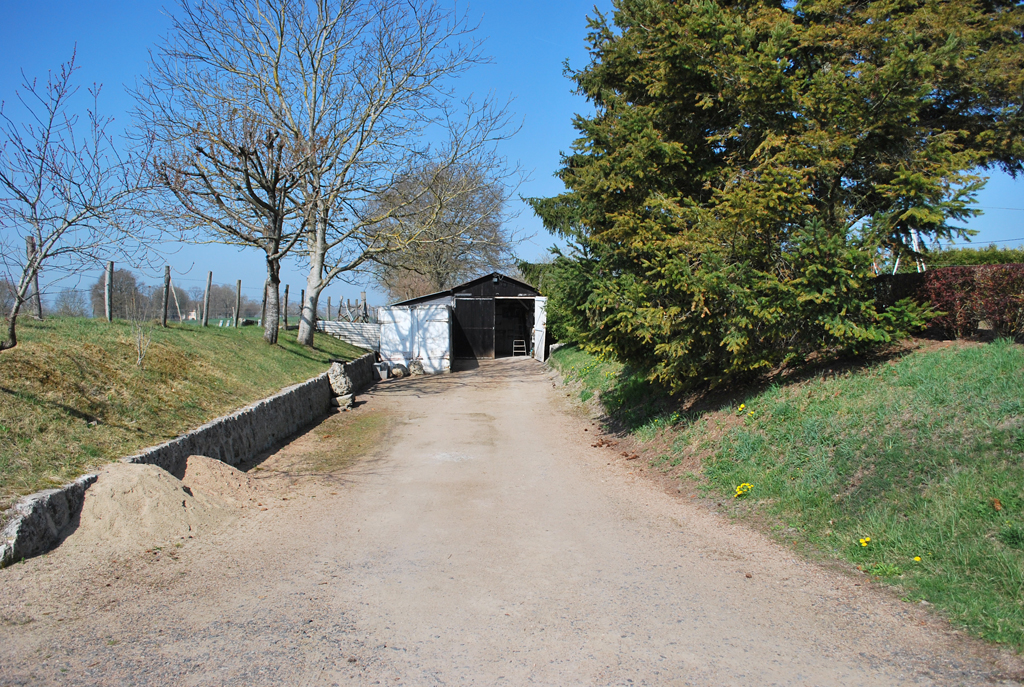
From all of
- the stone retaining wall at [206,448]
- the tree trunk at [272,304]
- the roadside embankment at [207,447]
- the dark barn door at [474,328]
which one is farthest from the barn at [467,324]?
the stone retaining wall at [206,448]

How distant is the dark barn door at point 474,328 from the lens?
30.1 meters

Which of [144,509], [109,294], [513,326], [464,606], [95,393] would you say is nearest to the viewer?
[464,606]

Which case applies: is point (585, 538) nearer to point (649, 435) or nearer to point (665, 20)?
point (649, 435)

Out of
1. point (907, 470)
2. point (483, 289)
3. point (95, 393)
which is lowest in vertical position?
point (907, 470)

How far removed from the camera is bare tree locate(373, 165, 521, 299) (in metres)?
21.8

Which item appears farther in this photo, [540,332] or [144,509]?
[540,332]

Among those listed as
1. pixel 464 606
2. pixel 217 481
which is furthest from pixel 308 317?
pixel 464 606

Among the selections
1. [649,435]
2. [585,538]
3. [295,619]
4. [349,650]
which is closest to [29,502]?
[295,619]

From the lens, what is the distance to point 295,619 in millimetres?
4266

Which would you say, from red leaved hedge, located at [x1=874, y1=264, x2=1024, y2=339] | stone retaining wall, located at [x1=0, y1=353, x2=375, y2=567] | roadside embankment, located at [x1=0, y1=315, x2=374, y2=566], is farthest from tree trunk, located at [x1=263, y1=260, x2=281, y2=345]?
red leaved hedge, located at [x1=874, y1=264, x2=1024, y2=339]

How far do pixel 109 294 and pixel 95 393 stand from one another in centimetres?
649

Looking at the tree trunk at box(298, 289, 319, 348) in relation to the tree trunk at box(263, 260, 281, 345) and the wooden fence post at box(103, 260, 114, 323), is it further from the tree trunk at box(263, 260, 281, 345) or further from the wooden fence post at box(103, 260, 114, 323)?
the wooden fence post at box(103, 260, 114, 323)

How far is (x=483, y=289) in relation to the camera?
29.9 m

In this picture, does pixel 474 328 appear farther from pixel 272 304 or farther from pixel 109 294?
pixel 109 294
